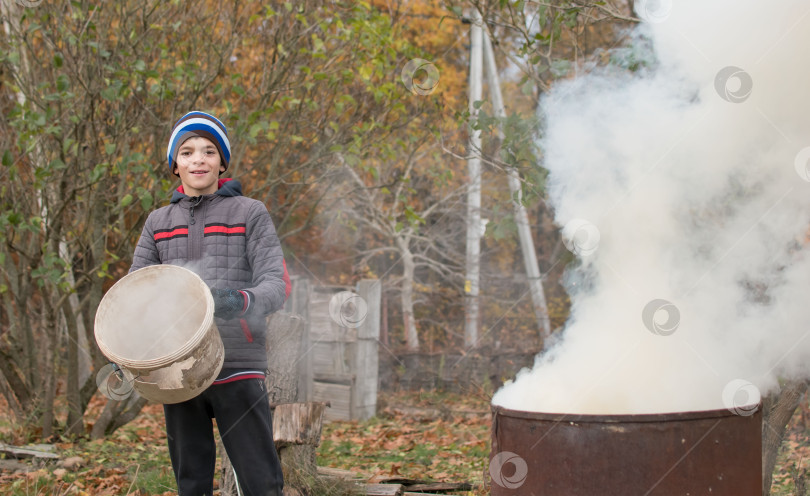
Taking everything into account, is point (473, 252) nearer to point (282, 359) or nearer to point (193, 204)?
point (282, 359)

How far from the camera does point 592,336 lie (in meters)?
3.87

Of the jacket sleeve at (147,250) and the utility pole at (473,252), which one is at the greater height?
the utility pole at (473,252)

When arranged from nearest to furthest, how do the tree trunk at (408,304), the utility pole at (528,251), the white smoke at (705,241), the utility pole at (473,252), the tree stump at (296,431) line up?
the white smoke at (705,241), the tree stump at (296,431), the utility pole at (528,251), the utility pole at (473,252), the tree trunk at (408,304)

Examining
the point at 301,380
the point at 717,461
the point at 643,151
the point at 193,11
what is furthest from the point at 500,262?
the point at 717,461

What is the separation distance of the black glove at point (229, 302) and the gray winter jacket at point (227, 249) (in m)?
0.17

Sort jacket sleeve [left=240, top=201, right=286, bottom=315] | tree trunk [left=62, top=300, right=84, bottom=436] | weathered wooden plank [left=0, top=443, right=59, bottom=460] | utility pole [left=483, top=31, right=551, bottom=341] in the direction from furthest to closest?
utility pole [left=483, top=31, right=551, bottom=341], tree trunk [left=62, top=300, right=84, bottom=436], weathered wooden plank [left=0, top=443, right=59, bottom=460], jacket sleeve [left=240, top=201, right=286, bottom=315]

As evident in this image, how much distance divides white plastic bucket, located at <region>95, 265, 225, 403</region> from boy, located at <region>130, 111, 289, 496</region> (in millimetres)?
163

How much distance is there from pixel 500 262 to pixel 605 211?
14.2m

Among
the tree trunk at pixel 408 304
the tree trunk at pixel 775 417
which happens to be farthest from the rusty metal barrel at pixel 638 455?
the tree trunk at pixel 408 304

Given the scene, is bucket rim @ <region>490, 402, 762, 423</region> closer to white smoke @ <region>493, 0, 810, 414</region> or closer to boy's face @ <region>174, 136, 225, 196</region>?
white smoke @ <region>493, 0, 810, 414</region>

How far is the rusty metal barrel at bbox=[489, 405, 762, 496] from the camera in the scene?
289 cm

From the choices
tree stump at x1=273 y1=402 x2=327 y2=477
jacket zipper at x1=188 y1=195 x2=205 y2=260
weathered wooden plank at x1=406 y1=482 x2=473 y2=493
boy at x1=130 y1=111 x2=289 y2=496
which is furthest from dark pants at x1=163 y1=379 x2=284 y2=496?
weathered wooden plank at x1=406 y1=482 x2=473 y2=493

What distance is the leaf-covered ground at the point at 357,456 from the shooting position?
15.1 ft

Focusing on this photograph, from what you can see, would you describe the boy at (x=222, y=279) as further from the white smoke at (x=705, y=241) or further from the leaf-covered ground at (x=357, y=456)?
the leaf-covered ground at (x=357, y=456)
